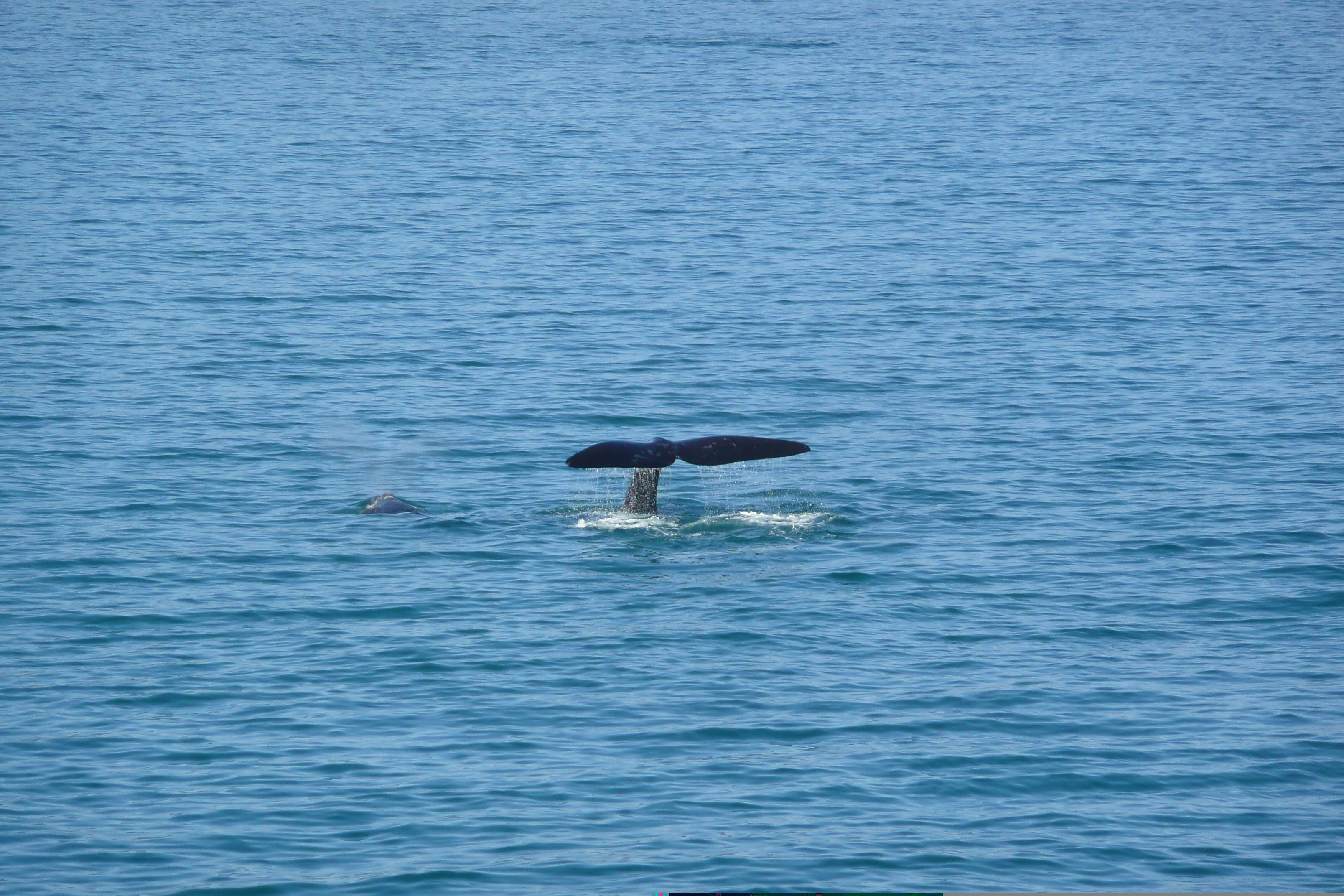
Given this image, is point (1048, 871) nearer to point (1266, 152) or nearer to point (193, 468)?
point (193, 468)

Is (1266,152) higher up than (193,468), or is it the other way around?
(1266,152)

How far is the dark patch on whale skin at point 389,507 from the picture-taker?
85.9 ft

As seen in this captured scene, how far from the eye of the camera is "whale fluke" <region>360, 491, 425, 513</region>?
2617 cm

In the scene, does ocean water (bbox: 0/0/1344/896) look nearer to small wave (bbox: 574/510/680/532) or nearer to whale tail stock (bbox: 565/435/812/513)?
small wave (bbox: 574/510/680/532)

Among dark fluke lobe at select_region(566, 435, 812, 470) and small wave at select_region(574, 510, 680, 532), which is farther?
small wave at select_region(574, 510, 680, 532)

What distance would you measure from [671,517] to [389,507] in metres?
4.37

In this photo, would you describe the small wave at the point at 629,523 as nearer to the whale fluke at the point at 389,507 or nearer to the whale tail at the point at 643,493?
the whale tail at the point at 643,493

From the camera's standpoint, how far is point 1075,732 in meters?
18.5

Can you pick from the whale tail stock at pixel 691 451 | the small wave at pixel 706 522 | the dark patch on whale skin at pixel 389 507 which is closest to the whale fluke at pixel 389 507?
the dark patch on whale skin at pixel 389 507

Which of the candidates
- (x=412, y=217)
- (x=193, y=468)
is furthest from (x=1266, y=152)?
(x=193, y=468)

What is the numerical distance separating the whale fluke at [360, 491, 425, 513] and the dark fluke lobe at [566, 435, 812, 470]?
15.5 feet

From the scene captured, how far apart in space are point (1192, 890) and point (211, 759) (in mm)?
9713

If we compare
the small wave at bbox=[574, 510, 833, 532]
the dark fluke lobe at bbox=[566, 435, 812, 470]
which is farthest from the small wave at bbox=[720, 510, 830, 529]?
the dark fluke lobe at bbox=[566, 435, 812, 470]

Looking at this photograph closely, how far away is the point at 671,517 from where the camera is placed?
83.9 ft
